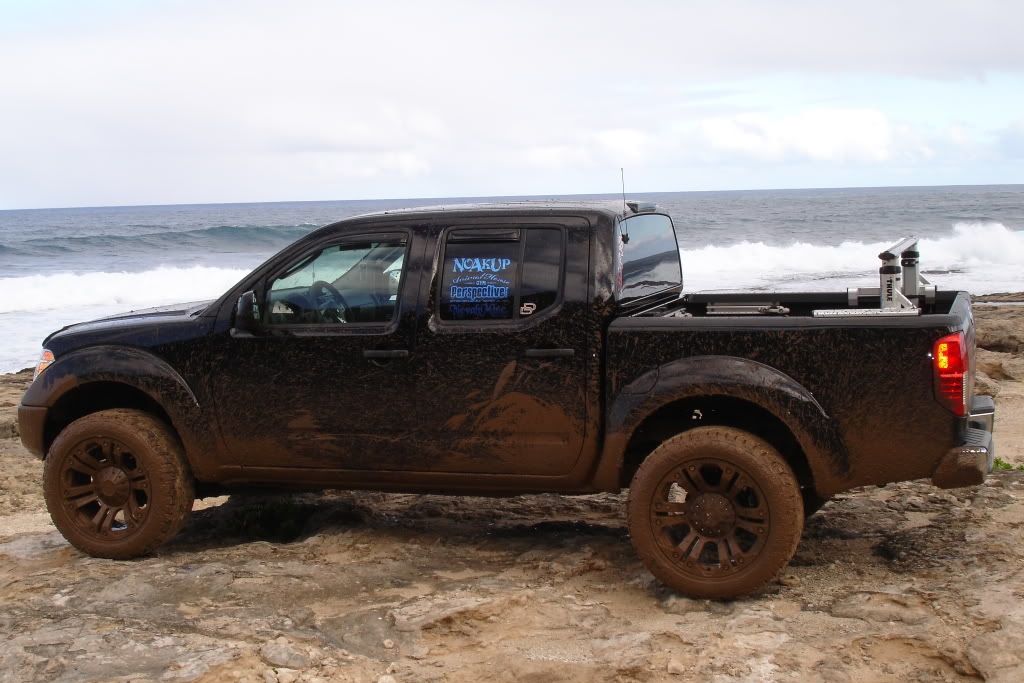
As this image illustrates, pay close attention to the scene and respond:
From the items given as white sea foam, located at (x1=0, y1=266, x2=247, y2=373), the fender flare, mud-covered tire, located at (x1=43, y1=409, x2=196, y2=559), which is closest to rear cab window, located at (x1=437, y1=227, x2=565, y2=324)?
the fender flare

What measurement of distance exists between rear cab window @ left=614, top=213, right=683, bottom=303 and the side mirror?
1.74m

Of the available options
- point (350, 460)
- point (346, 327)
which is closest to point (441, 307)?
point (346, 327)

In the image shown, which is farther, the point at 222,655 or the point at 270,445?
the point at 270,445

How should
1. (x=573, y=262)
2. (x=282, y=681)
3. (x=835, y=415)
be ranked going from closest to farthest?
(x=282, y=681) → (x=835, y=415) → (x=573, y=262)

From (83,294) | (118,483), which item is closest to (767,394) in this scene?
(118,483)

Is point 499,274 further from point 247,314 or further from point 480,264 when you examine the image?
point 247,314

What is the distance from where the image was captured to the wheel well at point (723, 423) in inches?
180

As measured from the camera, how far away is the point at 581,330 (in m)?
4.54

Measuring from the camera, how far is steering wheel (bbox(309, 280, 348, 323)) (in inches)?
195

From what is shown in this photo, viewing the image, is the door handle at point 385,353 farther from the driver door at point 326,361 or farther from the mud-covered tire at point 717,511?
the mud-covered tire at point 717,511

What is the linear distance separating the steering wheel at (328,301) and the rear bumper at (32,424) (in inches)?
60.7

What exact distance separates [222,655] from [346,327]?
164 centimetres

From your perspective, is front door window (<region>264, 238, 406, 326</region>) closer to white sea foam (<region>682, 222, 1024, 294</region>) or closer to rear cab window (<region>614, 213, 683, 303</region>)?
rear cab window (<region>614, 213, 683, 303</region>)

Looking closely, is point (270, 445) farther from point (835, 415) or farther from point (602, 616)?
point (835, 415)
